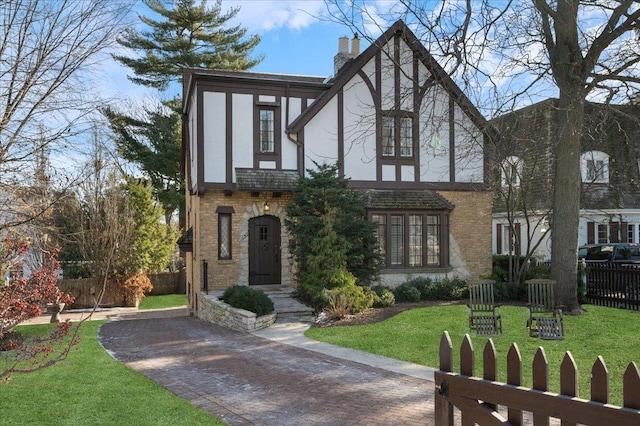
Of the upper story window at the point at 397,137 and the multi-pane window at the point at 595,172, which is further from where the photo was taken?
the multi-pane window at the point at 595,172

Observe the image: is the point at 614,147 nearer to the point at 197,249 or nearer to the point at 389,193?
the point at 389,193

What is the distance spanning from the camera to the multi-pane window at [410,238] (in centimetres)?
1850

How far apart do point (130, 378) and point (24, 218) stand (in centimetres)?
312

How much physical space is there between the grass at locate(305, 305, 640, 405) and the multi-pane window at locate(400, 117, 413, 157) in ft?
21.3

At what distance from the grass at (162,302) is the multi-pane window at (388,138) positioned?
15142mm

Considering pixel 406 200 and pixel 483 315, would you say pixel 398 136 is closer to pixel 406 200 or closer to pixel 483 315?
pixel 406 200

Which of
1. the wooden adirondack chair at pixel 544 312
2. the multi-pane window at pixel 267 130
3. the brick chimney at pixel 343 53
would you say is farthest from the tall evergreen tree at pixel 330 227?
the brick chimney at pixel 343 53

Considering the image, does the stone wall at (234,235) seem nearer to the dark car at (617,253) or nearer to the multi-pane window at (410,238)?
the multi-pane window at (410,238)

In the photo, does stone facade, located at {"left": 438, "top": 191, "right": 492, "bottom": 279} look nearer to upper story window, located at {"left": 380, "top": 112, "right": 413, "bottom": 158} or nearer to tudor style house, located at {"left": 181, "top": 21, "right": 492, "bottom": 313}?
tudor style house, located at {"left": 181, "top": 21, "right": 492, "bottom": 313}

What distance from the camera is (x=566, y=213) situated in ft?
46.8

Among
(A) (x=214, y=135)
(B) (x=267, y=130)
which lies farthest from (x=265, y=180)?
(A) (x=214, y=135)

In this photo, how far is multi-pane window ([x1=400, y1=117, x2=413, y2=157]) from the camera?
19.2 meters

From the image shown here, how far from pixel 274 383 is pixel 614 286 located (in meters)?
12.8

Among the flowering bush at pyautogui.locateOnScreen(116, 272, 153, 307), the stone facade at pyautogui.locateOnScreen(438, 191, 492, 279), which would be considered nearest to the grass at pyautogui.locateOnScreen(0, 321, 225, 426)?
the stone facade at pyautogui.locateOnScreen(438, 191, 492, 279)
